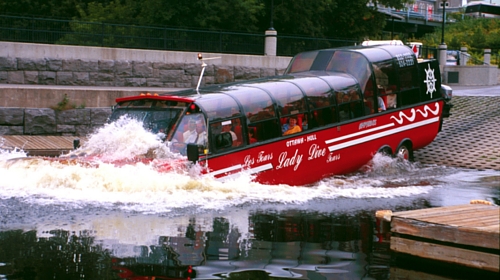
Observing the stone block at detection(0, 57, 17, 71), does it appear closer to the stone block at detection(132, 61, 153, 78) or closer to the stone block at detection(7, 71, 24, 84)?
the stone block at detection(7, 71, 24, 84)

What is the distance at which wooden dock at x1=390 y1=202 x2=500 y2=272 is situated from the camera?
853 cm

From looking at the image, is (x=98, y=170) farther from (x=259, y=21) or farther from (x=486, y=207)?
(x=259, y=21)

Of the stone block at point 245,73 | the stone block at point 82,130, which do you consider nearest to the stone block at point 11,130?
the stone block at point 82,130

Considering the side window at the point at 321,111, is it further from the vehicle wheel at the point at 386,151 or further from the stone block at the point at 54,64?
the stone block at the point at 54,64

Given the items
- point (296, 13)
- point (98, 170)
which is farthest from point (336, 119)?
point (296, 13)

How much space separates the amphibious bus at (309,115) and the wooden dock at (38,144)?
6.62m

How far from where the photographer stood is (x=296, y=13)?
130 feet

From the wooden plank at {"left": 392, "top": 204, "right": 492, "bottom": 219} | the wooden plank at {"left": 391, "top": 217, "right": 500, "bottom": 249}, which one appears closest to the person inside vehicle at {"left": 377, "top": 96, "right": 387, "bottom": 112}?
the wooden plank at {"left": 392, "top": 204, "right": 492, "bottom": 219}

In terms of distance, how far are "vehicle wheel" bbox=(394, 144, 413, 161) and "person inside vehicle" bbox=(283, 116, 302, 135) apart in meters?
3.58

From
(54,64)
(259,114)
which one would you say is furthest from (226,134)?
(54,64)

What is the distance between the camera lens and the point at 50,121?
23.5 metres

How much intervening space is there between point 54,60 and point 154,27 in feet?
16.3

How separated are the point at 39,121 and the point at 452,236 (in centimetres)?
1669

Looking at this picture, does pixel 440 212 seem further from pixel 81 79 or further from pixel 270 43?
pixel 270 43
